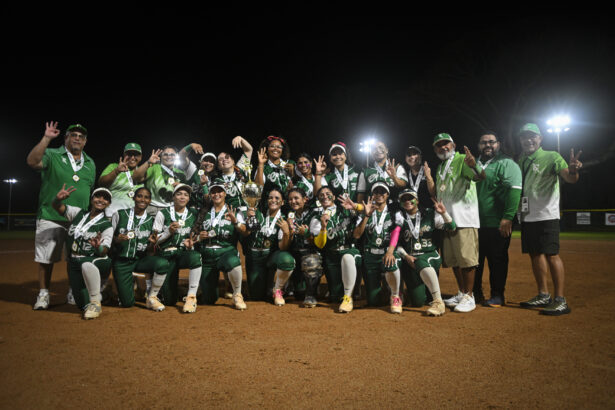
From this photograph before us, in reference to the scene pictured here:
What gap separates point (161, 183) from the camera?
21.7 feet

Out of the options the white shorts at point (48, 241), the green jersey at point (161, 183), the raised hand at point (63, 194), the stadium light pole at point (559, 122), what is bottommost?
the white shorts at point (48, 241)

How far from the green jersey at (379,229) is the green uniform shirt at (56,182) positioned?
4.23 metres

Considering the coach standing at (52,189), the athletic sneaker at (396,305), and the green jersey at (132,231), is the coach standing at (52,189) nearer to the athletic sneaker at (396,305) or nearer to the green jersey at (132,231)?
the green jersey at (132,231)

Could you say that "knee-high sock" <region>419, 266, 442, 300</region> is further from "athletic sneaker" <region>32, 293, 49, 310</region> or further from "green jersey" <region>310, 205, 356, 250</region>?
"athletic sneaker" <region>32, 293, 49, 310</region>

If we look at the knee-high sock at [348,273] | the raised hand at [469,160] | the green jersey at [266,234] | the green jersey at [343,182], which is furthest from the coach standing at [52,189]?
the raised hand at [469,160]

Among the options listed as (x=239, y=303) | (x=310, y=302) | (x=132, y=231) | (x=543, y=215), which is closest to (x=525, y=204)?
(x=543, y=215)

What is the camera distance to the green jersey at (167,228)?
582cm

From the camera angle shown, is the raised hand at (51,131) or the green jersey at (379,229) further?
the green jersey at (379,229)

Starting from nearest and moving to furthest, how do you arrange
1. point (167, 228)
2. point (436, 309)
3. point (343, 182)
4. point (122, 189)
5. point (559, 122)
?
point (436, 309) < point (167, 228) < point (122, 189) < point (343, 182) < point (559, 122)

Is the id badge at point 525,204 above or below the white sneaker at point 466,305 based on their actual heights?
above

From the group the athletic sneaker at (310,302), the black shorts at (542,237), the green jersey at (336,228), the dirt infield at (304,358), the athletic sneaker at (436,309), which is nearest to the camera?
the dirt infield at (304,358)

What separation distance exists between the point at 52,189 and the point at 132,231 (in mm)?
1334

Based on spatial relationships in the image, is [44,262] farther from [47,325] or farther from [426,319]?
[426,319]

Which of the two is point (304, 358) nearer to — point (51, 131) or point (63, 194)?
point (63, 194)
